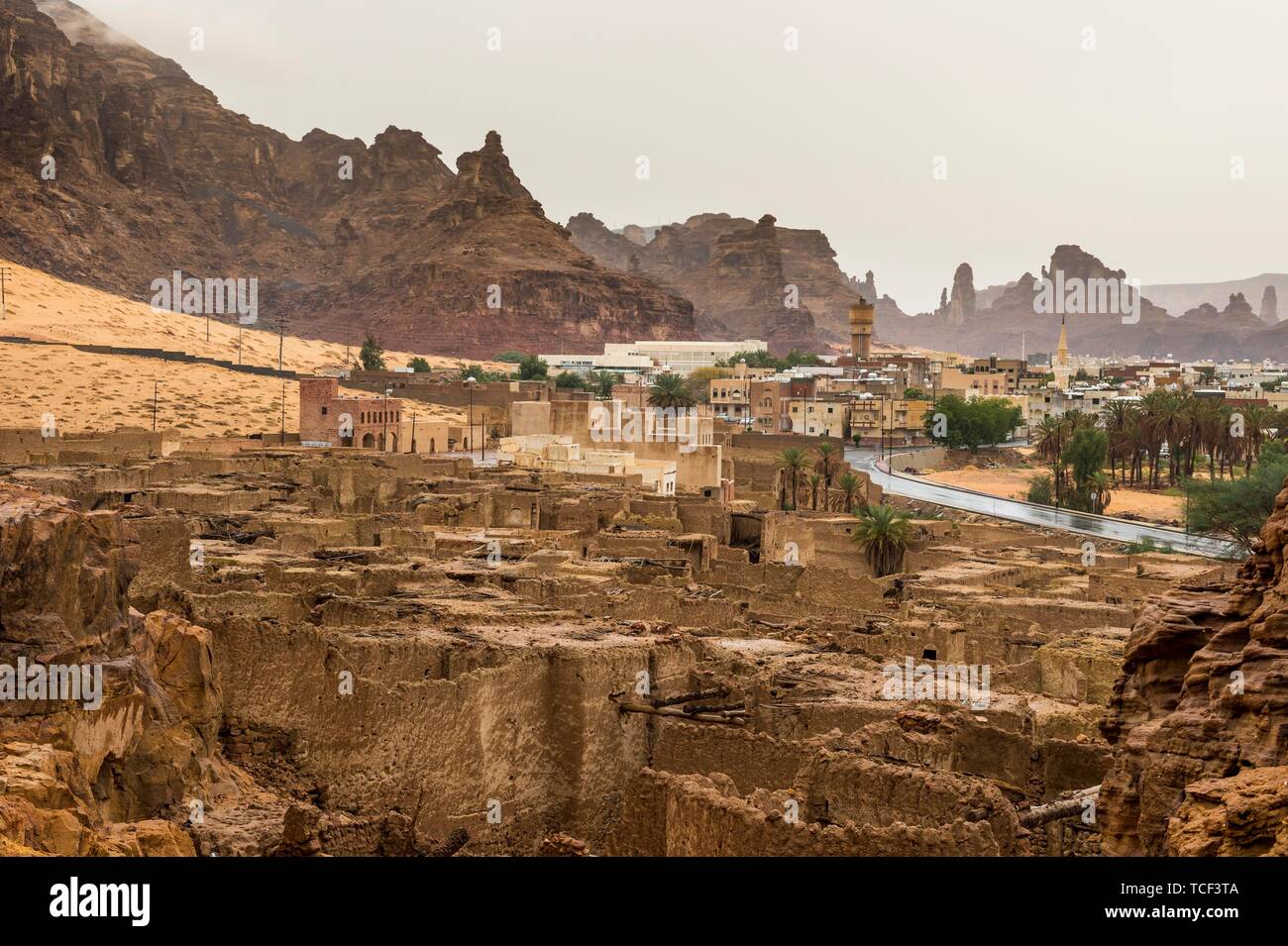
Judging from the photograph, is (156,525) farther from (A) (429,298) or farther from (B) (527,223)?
(B) (527,223)

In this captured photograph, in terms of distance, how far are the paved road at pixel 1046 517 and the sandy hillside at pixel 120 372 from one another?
2548 centimetres

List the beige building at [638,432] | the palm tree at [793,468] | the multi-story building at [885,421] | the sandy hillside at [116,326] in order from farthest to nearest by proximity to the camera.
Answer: the multi-story building at [885,421] → the sandy hillside at [116,326] → the palm tree at [793,468] → the beige building at [638,432]

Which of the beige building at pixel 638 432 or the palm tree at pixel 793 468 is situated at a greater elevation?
the beige building at pixel 638 432

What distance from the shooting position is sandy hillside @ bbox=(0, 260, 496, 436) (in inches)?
2874

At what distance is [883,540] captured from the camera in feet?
130

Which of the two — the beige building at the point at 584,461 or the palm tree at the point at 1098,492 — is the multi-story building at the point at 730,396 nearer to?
the palm tree at the point at 1098,492

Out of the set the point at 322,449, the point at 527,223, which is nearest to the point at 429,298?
the point at 527,223

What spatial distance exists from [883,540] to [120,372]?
2253 inches

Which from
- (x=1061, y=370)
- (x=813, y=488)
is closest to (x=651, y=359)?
(x=1061, y=370)

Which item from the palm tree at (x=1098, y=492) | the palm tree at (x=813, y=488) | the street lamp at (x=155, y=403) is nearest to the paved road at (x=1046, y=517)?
the palm tree at (x=1098, y=492)

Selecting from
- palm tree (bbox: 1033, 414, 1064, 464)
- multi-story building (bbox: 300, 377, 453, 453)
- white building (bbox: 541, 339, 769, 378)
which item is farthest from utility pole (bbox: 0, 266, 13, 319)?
palm tree (bbox: 1033, 414, 1064, 464)

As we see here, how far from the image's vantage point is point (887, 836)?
31.9 feet

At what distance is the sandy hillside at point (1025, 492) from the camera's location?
2589 inches
